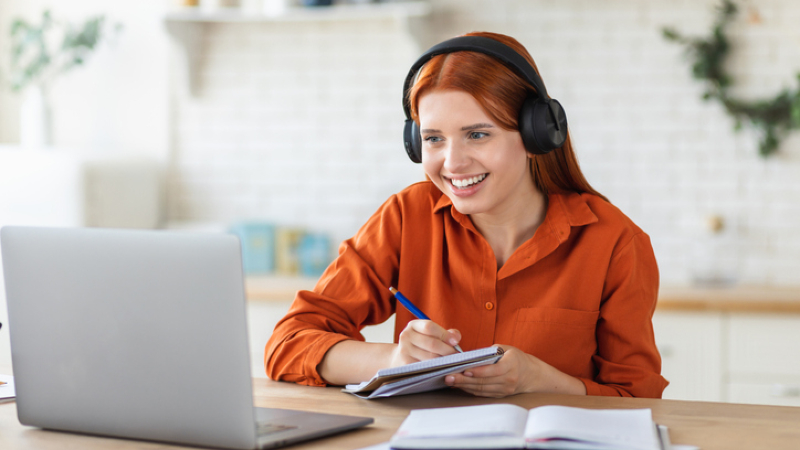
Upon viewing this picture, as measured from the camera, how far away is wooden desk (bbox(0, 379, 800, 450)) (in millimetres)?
1055

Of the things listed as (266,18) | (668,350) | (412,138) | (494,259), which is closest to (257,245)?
(266,18)

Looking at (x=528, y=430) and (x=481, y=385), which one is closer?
(x=528, y=430)

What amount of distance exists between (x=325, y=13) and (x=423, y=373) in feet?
8.03

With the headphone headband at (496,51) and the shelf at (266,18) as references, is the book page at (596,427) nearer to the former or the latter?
the headphone headband at (496,51)

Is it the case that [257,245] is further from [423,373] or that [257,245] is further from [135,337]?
[135,337]

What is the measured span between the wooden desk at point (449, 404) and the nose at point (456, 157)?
44 cm

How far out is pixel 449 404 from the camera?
127cm

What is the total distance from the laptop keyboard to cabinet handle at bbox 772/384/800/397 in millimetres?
2184

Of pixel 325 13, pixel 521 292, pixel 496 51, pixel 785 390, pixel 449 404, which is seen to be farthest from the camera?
pixel 325 13

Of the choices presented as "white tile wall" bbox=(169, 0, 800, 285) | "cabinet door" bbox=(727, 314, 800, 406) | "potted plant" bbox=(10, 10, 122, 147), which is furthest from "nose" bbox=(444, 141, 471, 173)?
"potted plant" bbox=(10, 10, 122, 147)

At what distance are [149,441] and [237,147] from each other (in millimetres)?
2798

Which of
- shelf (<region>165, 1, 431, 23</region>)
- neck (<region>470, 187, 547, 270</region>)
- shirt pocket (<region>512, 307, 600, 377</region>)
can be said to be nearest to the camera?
shirt pocket (<region>512, 307, 600, 377</region>)

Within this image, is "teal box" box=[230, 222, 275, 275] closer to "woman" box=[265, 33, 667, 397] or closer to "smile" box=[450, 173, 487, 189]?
"woman" box=[265, 33, 667, 397]

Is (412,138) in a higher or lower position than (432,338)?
higher
